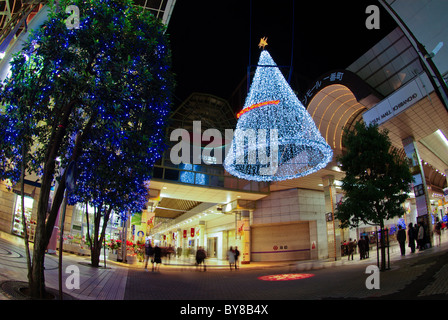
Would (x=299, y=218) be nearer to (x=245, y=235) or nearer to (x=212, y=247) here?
(x=245, y=235)

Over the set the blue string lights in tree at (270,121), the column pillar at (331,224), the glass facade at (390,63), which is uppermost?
the glass facade at (390,63)

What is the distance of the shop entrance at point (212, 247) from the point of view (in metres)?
39.8

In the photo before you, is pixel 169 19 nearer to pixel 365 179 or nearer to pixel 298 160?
pixel 298 160

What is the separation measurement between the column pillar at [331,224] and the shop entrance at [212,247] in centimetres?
1938

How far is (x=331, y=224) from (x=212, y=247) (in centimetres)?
2205

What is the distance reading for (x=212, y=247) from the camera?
41.7 metres

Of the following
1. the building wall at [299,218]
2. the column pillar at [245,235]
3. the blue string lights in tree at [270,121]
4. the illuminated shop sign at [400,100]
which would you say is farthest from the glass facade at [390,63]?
the column pillar at [245,235]

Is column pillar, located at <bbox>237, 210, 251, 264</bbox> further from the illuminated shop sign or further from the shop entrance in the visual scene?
the illuminated shop sign

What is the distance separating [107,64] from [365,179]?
447 inches

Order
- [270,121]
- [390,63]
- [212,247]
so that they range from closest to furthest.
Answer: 1. [270,121]
2. [390,63]
3. [212,247]

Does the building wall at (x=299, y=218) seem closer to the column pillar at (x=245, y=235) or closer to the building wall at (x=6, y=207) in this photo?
the column pillar at (x=245, y=235)

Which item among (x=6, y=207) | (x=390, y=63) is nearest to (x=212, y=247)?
(x=6, y=207)

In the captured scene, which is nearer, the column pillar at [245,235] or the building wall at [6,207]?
the building wall at [6,207]
